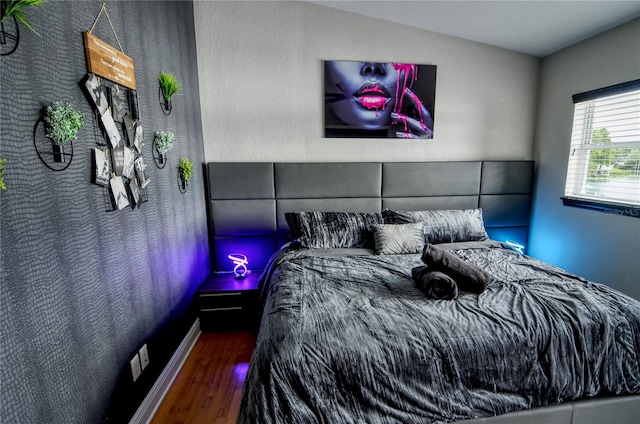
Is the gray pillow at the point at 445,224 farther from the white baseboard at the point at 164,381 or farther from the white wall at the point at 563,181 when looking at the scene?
the white baseboard at the point at 164,381

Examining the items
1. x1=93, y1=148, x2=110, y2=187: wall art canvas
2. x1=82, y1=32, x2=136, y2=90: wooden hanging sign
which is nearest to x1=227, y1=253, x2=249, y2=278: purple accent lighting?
Result: x1=93, y1=148, x2=110, y2=187: wall art canvas

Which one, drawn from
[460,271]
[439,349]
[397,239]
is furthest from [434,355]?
[397,239]

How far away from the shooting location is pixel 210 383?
71.4 inches

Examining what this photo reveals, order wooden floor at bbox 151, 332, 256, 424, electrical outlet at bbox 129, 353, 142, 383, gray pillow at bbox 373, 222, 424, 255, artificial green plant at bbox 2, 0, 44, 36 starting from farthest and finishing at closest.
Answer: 1. gray pillow at bbox 373, 222, 424, 255
2. wooden floor at bbox 151, 332, 256, 424
3. electrical outlet at bbox 129, 353, 142, 383
4. artificial green plant at bbox 2, 0, 44, 36

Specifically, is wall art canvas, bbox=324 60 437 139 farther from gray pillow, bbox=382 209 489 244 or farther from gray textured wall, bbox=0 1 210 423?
gray textured wall, bbox=0 1 210 423

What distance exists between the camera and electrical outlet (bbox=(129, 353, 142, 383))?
4.76ft

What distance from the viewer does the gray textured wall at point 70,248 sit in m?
0.87

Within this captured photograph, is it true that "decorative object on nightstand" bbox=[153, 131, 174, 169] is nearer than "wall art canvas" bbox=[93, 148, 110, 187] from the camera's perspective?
No

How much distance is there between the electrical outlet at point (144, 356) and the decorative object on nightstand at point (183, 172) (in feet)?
3.53

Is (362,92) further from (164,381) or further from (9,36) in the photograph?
(164,381)

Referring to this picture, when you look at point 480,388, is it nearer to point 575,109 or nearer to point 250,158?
point 250,158

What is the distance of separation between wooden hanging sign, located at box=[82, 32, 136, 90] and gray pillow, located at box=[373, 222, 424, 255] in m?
1.88

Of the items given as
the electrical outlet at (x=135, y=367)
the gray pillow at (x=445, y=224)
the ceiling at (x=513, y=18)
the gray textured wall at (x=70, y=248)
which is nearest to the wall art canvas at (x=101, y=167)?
the gray textured wall at (x=70, y=248)

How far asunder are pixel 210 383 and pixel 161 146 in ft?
4.98
